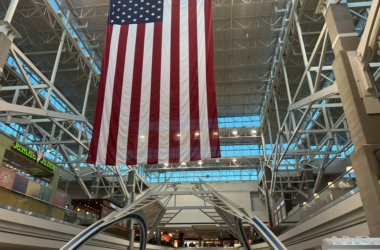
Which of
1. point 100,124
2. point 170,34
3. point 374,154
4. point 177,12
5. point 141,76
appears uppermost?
point 177,12

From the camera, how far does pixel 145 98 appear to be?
35.8ft

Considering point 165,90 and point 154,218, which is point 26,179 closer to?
point 165,90

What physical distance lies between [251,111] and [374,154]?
28422 mm

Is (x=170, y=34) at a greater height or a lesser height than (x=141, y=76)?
greater

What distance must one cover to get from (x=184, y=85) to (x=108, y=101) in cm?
297

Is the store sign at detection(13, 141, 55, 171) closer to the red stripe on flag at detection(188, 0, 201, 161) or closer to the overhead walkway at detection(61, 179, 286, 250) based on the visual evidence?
the overhead walkway at detection(61, 179, 286, 250)

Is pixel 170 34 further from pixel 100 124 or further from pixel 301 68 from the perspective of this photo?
pixel 301 68

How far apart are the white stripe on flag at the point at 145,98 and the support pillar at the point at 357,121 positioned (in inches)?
264

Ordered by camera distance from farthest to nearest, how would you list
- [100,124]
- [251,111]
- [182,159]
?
[251,111] → [100,124] → [182,159]

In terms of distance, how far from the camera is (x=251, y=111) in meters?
36.3

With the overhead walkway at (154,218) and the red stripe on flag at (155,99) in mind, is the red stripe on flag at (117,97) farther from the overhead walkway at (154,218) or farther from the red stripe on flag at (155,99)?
the overhead walkway at (154,218)

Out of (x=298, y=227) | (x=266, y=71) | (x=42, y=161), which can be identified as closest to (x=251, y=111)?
(x=266, y=71)

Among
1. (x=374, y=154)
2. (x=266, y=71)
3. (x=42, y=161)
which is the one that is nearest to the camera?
(x=374, y=154)

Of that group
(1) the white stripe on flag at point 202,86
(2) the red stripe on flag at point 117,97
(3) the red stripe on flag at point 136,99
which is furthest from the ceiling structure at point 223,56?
(1) the white stripe on flag at point 202,86
